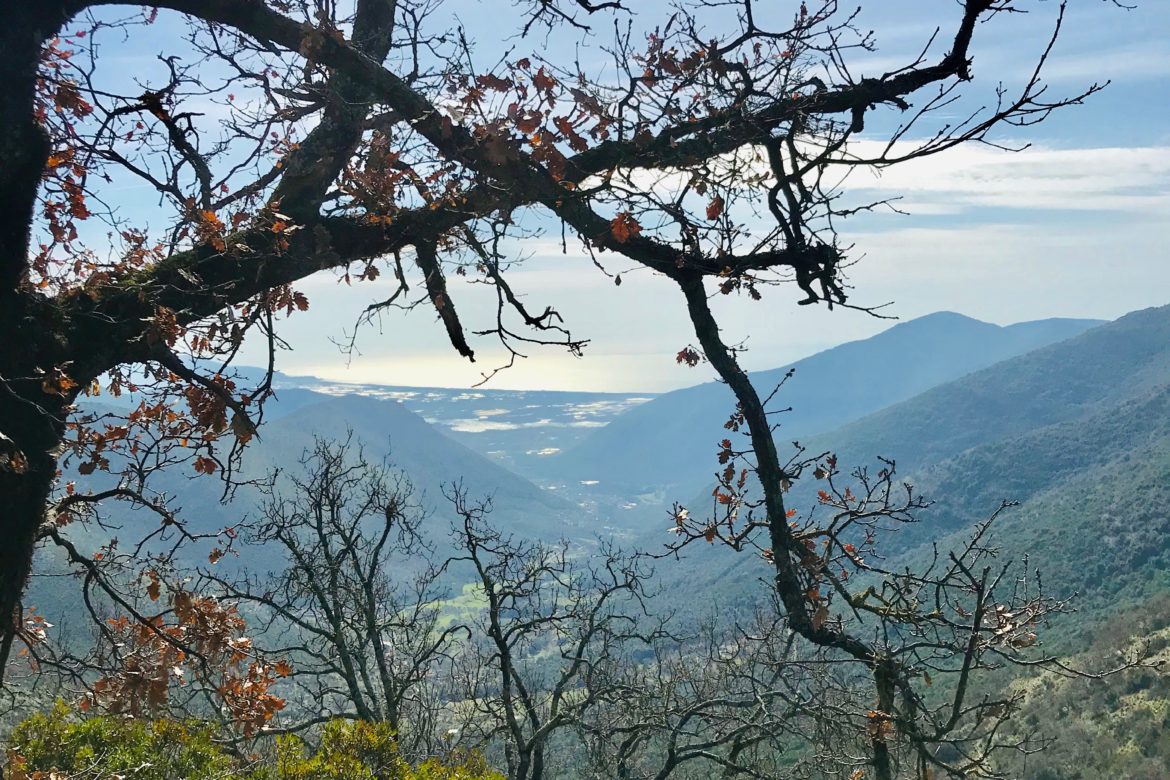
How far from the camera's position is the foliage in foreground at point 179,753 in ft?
19.0

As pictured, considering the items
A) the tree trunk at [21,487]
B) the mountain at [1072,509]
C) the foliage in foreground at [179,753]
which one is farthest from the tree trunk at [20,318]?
the mountain at [1072,509]

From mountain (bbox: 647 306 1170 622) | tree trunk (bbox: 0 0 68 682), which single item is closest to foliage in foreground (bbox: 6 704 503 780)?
tree trunk (bbox: 0 0 68 682)

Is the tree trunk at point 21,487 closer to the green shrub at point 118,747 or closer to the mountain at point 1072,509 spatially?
the green shrub at point 118,747

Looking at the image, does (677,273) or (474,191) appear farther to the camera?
(677,273)

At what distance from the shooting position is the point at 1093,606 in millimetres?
83750

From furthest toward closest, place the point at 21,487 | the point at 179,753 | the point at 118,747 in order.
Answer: the point at 179,753 < the point at 118,747 < the point at 21,487

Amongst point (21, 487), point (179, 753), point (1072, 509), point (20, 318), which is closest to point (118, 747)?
point (179, 753)

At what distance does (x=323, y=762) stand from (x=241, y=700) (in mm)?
1681

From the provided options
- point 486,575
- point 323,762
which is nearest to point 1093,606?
point 486,575

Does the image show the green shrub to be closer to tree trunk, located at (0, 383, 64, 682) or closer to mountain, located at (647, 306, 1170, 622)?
tree trunk, located at (0, 383, 64, 682)

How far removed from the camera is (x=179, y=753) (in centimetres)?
619

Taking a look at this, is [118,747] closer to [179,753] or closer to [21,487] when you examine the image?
[179,753]

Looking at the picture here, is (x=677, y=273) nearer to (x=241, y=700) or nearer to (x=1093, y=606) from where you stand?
(x=241, y=700)

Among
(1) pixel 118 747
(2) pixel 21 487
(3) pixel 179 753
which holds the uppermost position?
(2) pixel 21 487
